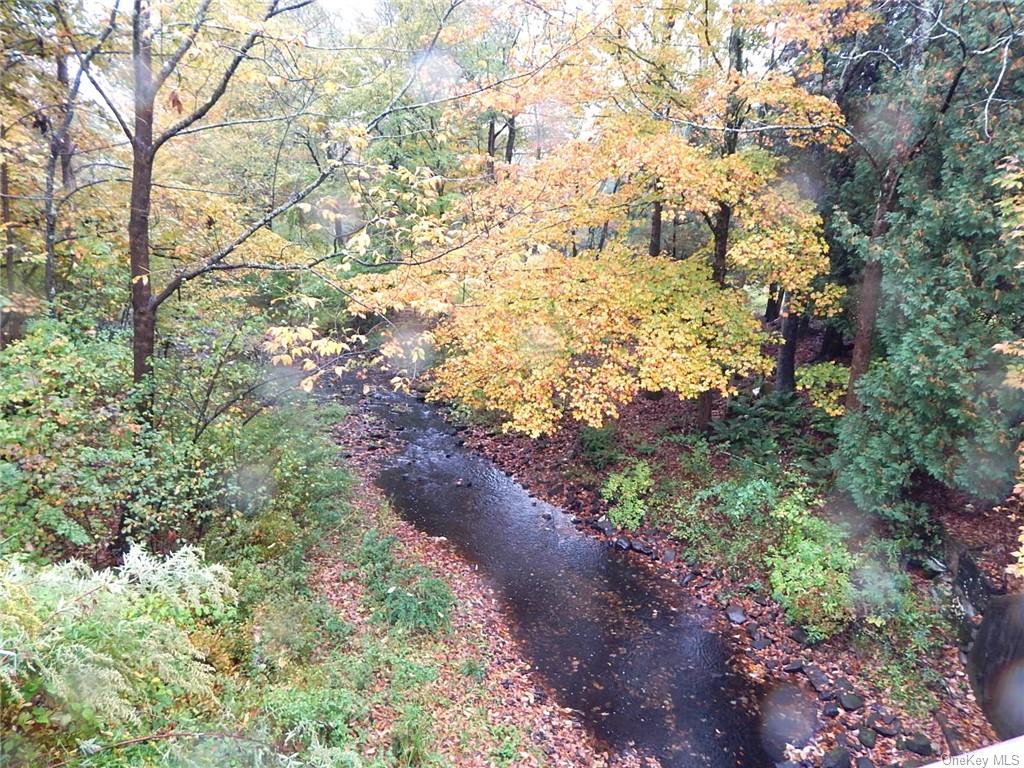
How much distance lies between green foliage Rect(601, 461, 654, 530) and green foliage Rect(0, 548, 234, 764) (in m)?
8.72

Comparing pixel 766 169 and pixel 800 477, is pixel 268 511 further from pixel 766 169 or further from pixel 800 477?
pixel 766 169

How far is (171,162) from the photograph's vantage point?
9766 millimetres

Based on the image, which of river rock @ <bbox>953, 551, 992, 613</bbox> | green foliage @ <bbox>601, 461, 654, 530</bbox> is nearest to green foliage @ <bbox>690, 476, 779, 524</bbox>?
green foliage @ <bbox>601, 461, 654, 530</bbox>

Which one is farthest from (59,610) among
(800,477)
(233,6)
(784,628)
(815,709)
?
(800,477)

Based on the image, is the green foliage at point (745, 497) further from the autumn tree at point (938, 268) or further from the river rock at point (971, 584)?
the river rock at point (971, 584)

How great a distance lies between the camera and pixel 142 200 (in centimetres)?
585

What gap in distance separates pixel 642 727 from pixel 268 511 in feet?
20.4

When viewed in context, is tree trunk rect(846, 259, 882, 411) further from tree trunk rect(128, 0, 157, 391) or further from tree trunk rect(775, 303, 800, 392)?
tree trunk rect(128, 0, 157, 391)

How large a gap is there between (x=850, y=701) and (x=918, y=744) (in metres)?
0.77

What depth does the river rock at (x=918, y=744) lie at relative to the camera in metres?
6.20

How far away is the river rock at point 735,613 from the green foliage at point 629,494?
256cm

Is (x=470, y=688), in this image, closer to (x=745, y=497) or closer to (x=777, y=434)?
(x=745, y=497)

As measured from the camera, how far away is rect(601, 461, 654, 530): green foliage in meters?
11.2

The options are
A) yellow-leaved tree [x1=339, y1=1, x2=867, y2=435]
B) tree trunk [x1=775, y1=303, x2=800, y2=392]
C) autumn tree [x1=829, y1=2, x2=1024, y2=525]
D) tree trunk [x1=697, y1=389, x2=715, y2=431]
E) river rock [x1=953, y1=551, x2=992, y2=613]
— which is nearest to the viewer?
autumn tree [x1=829, y1=2, x2=1024, y2=525]
